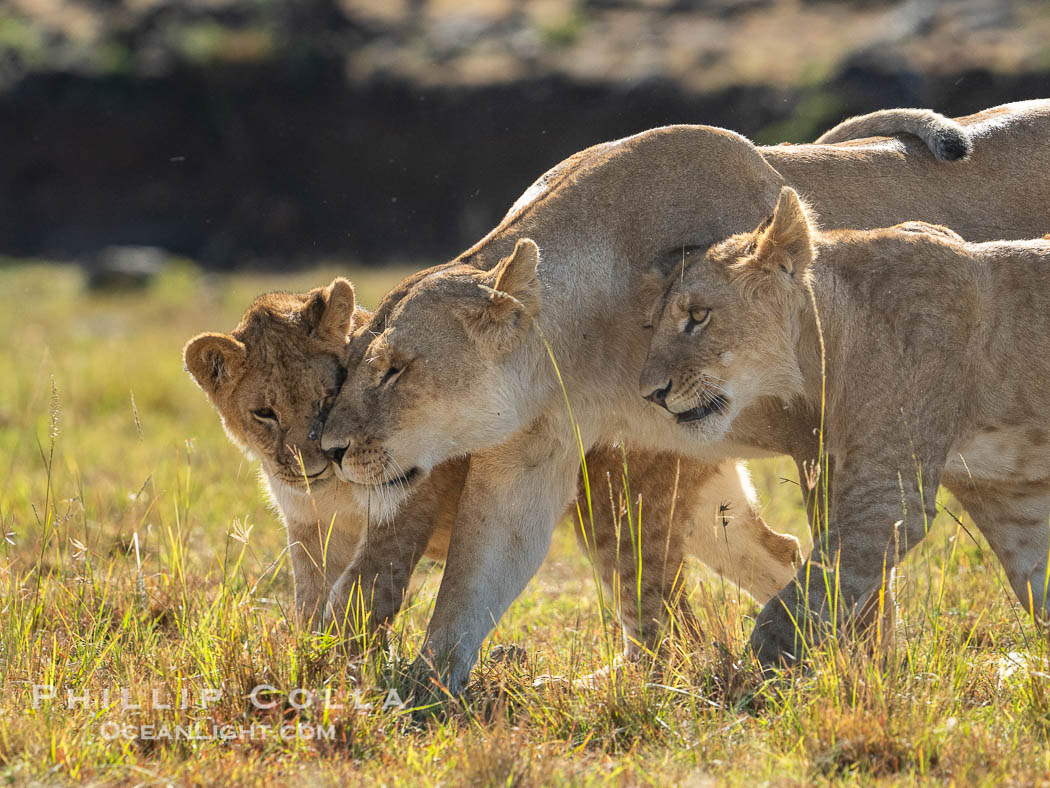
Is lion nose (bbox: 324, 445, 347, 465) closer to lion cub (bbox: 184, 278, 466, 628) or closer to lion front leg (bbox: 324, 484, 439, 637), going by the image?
lion cub (bbox: 184, 278, 466, 628)

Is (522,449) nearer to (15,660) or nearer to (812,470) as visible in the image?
(812,470)

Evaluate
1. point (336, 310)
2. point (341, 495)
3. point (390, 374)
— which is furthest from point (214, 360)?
point (390, 374)

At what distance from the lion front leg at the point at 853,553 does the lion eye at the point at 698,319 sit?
0.65 meters

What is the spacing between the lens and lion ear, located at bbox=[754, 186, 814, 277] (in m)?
4.24

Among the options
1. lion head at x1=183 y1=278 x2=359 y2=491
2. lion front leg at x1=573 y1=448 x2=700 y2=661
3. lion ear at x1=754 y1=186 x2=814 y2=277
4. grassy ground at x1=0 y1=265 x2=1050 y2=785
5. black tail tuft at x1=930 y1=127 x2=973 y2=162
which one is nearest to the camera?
grassy ground at x1=0 y1=265 x2=1050 y2=785

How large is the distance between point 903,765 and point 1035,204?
9.47ft

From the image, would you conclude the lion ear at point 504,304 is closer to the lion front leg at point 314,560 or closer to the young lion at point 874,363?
the young lion at point 874,363

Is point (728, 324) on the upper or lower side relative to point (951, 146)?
lower

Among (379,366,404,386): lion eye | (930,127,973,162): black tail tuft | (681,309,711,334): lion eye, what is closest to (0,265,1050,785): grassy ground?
(379,366,404,386): lion eye

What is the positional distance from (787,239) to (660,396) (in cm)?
60

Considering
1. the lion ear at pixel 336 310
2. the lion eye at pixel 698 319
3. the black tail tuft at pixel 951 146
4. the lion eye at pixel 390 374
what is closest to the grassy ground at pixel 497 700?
the lion eye at pixel 390 374

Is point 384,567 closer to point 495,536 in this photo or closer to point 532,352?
point 495,536

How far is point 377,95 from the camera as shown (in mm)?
28453

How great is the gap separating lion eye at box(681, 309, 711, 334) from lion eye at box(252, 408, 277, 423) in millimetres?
1350
